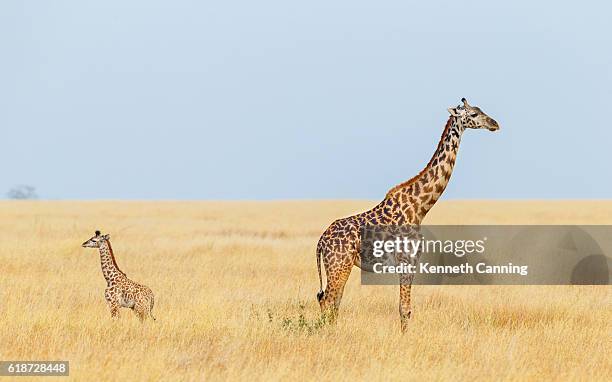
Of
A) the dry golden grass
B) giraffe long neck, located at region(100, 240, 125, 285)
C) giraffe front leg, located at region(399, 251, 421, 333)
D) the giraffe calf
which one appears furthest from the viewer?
giraffe long neck, located at region(100, 240, 125, 285)

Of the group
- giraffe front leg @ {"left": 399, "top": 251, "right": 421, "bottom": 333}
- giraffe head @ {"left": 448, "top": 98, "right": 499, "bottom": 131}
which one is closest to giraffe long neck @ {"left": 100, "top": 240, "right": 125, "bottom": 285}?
giraffe front leg @ {"left": 399, "top": 251, "right": 421, "bottom": 333}

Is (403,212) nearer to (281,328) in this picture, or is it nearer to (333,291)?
(333,291)

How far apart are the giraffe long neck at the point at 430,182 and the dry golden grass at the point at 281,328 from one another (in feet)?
5.22

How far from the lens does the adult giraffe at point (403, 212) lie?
33.0 ft

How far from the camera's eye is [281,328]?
1013cm

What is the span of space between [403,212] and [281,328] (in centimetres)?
213

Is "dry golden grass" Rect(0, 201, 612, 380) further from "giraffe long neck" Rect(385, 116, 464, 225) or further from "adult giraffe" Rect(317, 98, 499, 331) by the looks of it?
"giraffe long neck" Rect(385, 116, 464, 225)

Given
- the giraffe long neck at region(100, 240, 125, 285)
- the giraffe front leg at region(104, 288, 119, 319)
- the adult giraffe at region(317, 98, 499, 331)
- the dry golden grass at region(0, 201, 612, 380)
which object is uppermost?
the adult giraffe at region(317, 98, 499, 331)

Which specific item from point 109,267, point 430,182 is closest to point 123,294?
point 109,267

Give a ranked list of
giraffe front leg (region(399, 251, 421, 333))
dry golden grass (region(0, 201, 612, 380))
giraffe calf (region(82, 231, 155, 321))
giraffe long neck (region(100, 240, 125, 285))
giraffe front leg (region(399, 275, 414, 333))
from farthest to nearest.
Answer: giraffe long neck (region(100, 240, 125, 285)), giraffe calf (region(82, 231, 155, 321)), giraffe front leg (region(399, 275, 414, 333)), giraffe front leg (region(399, 251, 421, 333)), dry golden grass (region(0, 201, 612, 380))

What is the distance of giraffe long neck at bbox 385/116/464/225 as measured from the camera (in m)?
10.2

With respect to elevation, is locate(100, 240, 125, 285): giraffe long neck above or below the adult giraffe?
below

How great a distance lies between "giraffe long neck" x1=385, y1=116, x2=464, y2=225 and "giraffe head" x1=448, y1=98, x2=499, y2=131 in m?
0.13

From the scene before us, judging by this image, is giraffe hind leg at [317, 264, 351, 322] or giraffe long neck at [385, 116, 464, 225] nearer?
giraffe hind leg at [317, 264, 351, 322]
